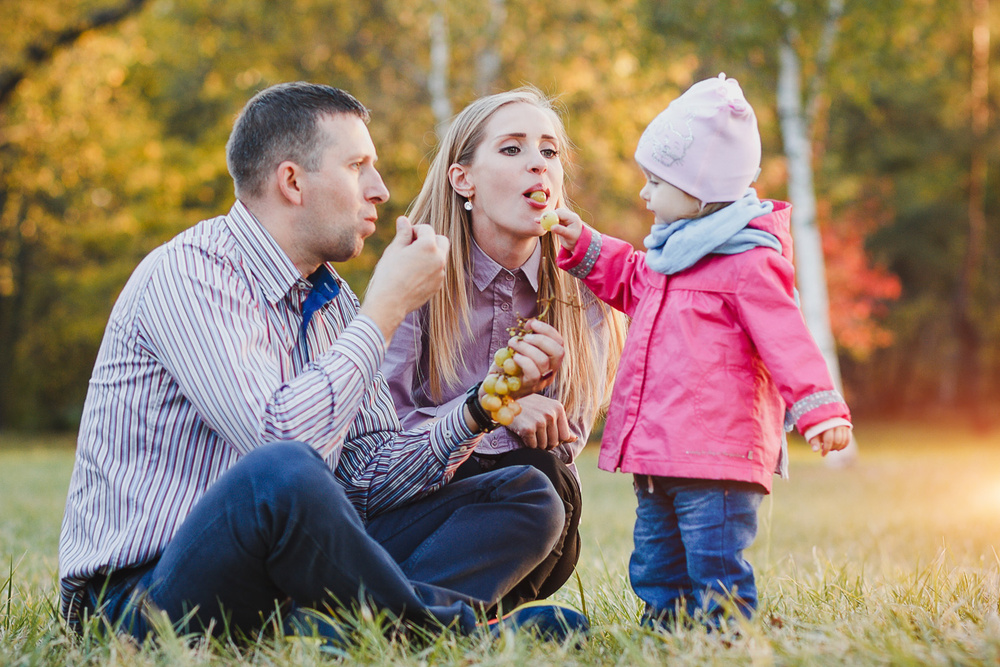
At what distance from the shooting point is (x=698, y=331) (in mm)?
2418

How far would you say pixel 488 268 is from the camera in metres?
3.04

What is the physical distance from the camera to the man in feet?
6.70

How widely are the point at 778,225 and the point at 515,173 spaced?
876 millimetres

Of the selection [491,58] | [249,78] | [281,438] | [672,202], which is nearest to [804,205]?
[491,58]

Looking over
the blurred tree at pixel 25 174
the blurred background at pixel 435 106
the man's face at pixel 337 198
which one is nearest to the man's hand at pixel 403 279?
the man's face at pixel 337 198

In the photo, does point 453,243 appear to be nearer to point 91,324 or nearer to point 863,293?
point 91,324

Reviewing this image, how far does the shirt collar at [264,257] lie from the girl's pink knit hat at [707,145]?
1.00 meters

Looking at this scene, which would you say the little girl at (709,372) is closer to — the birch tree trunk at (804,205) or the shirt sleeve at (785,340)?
the shirt sleeve at (785,340)

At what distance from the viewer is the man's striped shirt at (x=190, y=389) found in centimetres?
214

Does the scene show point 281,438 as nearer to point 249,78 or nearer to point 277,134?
point 277,134

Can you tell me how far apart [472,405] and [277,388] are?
578 mm

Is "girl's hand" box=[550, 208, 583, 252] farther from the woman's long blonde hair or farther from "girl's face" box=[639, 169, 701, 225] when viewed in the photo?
the woman's long blonde hair


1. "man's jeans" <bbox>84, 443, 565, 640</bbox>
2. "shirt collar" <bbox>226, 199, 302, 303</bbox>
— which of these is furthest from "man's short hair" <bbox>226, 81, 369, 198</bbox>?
"man's jeans" <bbox>84, 443, 565, 640</bbox>

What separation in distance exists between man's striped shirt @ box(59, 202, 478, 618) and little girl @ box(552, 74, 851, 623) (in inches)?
29.9
